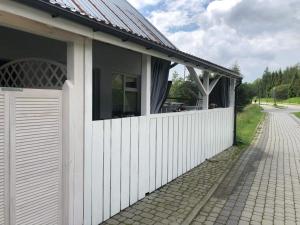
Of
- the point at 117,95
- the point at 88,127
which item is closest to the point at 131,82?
the point at 117,95

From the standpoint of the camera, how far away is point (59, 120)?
3.76m

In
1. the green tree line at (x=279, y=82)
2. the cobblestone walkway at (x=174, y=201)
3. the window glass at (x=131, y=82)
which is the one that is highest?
the green tree line at (x=279, y=82)

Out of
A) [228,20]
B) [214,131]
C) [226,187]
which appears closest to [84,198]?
[226,187]

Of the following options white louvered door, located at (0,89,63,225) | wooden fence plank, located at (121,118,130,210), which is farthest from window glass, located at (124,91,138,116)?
white louvered door, located at (0,89,63,225)

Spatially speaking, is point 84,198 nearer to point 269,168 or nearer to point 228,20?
point 269,168

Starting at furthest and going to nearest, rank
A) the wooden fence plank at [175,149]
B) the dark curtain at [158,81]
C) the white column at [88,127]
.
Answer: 1. the wooden fence plank at [175,149]
2. the dark curtain at [158,81]
3. the white column at [88,127]

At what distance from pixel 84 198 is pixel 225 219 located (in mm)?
2275

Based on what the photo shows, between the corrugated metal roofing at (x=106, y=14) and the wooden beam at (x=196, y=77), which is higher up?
the corrugated metal roofing at (x=106, y=14)

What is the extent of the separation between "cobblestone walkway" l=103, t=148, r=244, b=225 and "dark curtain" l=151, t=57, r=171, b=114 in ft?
5.46

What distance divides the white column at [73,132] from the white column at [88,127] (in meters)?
0.07

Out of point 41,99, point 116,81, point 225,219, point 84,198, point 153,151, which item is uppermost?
point 116,81

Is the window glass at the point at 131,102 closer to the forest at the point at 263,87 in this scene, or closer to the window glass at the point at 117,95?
the window glass at the point at 117,95

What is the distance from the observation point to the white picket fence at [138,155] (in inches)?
177

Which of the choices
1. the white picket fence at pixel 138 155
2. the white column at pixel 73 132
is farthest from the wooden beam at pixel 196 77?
the white column at pixel 73 132
